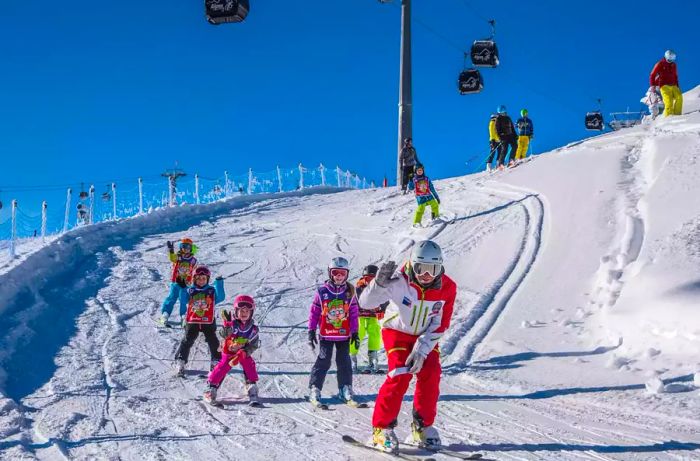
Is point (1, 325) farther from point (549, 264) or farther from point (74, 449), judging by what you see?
point (549, 264)

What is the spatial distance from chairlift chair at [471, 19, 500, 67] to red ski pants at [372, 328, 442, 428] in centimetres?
2175

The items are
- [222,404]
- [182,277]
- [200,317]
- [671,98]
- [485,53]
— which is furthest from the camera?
[485,53]

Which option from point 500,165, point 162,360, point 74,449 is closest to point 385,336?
point 74,449

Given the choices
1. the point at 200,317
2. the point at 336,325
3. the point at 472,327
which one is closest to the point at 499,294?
the point at 472,327

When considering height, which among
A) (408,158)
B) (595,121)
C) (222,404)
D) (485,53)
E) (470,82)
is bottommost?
(222,404)

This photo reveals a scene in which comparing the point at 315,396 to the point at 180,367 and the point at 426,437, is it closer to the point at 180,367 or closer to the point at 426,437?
the point at 426,437

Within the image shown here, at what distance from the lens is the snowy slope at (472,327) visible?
5863 millimetres

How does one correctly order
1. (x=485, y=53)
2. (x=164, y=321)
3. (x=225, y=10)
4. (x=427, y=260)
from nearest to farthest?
(x=427, y=260) < (x=164, y=321) < (x=225, y=10) < (x=485, y=53)

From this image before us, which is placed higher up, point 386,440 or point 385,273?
point 385,273

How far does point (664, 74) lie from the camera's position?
16938 millimetres

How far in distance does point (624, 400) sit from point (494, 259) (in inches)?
260

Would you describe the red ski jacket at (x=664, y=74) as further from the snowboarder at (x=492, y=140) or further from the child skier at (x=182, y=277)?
the child skier at (x=182, y=277)

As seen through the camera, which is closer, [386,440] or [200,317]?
[386,440]

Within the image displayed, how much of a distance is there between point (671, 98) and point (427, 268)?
14488 mm
